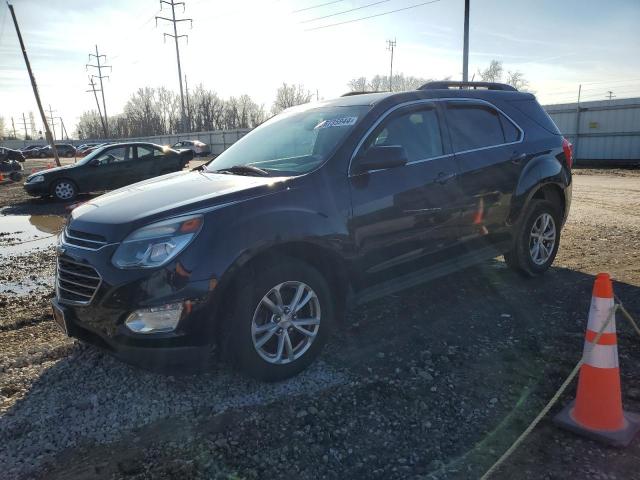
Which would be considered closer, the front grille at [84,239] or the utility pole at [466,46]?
the front grille at [84,239]

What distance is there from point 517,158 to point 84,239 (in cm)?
406

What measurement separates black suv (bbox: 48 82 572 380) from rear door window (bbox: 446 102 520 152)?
15mm

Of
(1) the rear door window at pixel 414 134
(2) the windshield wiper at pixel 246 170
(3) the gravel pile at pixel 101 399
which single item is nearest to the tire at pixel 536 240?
(1) the rear door window at pixel 414 134

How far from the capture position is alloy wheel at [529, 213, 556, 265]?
5.37 metres

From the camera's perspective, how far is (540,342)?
3887 mm

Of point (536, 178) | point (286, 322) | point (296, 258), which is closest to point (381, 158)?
point (296, 258)

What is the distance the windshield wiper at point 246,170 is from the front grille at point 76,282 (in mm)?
1365

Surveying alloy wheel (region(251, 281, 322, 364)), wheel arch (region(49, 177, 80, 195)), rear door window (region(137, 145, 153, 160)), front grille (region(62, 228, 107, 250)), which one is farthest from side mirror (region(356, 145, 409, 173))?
wheel arch (region(49, 177, 80, 195))

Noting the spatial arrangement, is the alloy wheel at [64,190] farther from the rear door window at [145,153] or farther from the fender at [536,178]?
the fender at [536,178]

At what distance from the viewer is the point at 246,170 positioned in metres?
3.87

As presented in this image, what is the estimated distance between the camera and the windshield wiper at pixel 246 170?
3.72m

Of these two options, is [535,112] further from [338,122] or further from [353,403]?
[353,403]

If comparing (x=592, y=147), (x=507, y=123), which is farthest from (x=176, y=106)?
(x=507, y=123)

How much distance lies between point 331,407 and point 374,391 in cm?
34
